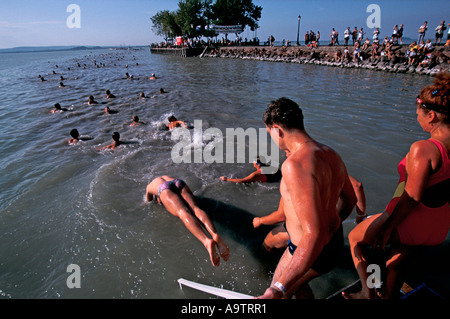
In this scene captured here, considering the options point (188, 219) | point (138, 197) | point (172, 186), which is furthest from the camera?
point (138, 197)

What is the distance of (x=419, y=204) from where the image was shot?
2061 mm

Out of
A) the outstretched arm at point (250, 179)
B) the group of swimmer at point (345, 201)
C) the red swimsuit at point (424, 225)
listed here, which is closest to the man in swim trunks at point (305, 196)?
the group of swimmer at point (345, 201)

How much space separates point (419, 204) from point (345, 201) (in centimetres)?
61

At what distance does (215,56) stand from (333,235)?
51075 millimetres

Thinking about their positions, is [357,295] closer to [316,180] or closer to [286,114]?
[316,180]

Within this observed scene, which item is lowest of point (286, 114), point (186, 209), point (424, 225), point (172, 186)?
point (186, 209)

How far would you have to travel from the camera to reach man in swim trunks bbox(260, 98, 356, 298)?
1622 millimetres

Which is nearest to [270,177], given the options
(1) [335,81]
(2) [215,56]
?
(1) [335,81]

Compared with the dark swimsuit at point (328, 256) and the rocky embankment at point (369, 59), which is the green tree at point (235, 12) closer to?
the rocky embankment at point (369, 59)

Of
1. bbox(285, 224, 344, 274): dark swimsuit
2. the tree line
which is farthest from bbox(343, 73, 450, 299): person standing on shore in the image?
the tree line

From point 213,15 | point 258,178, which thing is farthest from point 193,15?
point 258,178

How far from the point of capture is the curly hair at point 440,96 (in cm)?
185

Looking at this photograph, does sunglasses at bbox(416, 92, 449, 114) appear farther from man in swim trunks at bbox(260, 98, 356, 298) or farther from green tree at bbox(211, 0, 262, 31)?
green tree at bbox(211, 0, 262, 31)

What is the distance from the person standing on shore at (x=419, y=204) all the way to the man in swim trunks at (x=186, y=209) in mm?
1673
